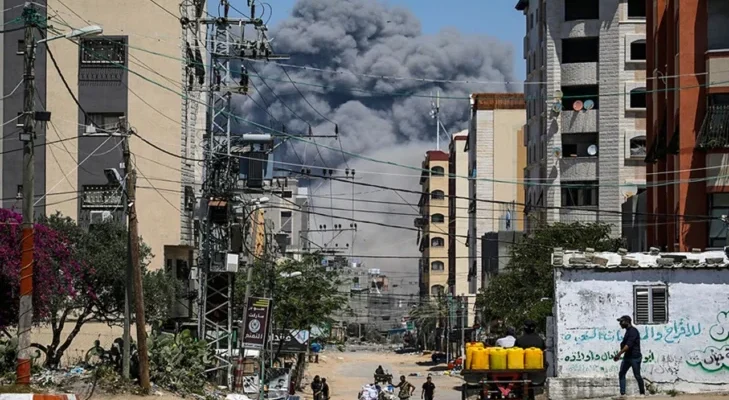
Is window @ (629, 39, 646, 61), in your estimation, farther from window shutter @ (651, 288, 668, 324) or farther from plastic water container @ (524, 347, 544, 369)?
plastic water container @ (524, 347, 544, 369)

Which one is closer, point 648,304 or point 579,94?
point 648,304

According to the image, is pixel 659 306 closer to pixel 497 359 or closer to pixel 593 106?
pixel 497 359

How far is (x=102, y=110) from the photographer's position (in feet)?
177

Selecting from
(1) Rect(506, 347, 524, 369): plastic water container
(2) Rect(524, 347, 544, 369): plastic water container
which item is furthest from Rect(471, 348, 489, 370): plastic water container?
(2) Rect(524, 347, 544, 369): plastic water container

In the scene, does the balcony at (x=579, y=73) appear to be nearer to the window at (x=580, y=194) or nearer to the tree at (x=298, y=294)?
the window at (x=580, y=194)

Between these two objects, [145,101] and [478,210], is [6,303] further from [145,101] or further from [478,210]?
[478,210]

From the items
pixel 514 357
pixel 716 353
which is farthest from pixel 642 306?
pixel 514 357

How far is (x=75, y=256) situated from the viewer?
A: 42.5m

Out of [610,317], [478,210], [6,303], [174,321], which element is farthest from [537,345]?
[478,210]

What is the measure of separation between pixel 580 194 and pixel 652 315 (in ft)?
134

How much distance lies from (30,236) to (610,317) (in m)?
13.1

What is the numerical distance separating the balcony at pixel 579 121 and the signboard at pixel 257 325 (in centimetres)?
3539

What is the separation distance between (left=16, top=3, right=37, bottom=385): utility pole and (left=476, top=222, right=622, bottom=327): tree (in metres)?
31.0

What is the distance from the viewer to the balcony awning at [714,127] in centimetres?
4339
